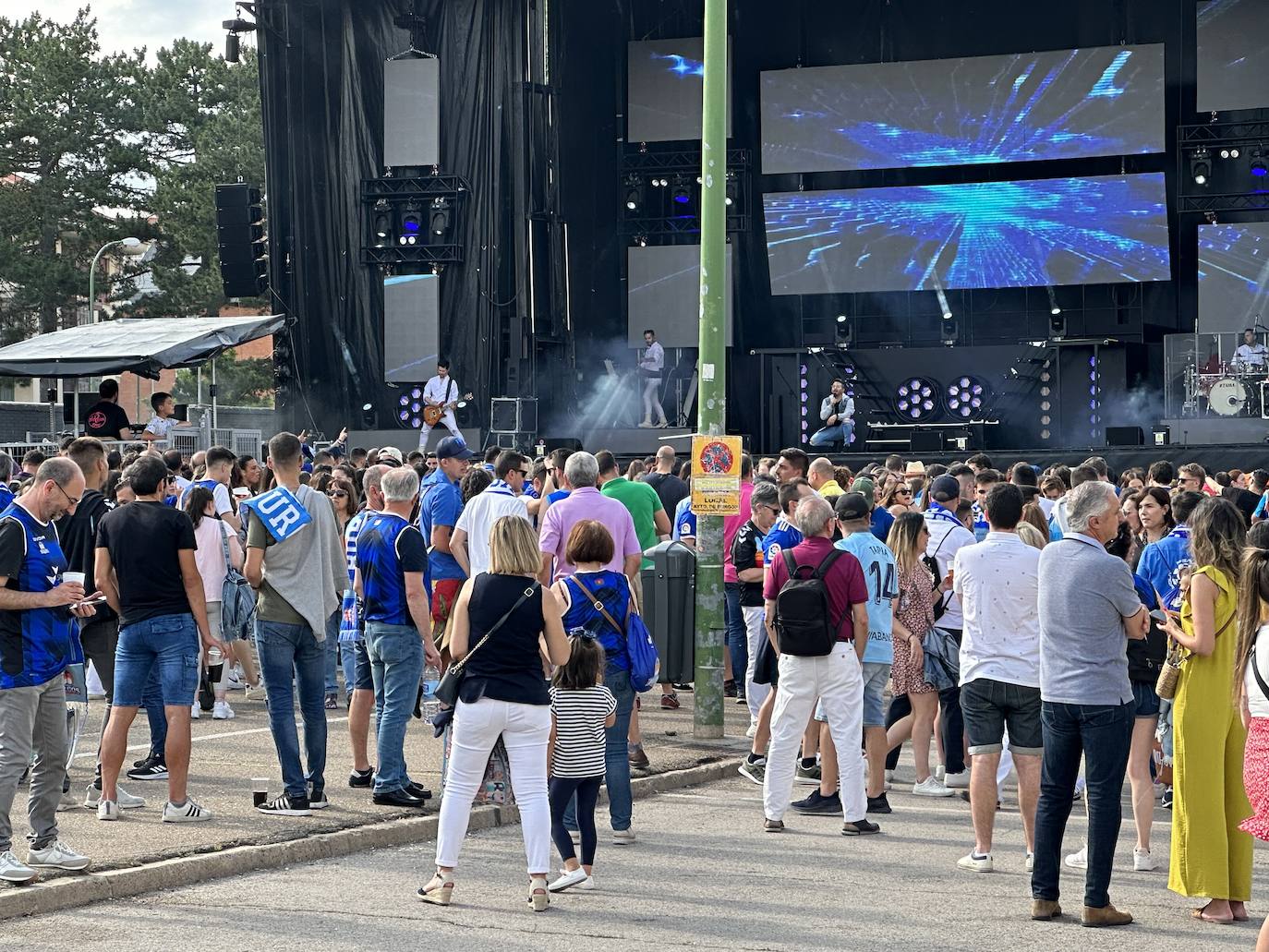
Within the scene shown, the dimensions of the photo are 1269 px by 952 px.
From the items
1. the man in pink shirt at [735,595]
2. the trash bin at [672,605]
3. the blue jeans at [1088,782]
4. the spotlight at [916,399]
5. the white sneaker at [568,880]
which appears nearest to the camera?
the blue jeans at [1088,782]

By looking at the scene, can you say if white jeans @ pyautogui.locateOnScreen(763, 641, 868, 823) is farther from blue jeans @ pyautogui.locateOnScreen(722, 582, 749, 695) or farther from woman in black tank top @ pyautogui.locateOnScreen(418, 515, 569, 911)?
blue jeans @ pyautogui.locateOnScreen(722, 582, 749, 695)

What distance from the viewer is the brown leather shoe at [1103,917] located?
7004 mm

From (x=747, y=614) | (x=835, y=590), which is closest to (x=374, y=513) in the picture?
(x=835, y=590)

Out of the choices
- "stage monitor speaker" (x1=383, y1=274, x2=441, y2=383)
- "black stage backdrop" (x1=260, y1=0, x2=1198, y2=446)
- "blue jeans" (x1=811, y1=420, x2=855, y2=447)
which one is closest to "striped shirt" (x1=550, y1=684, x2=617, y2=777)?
"black stage backdrop" (x1=260, y1=0, x2=1198, y2=446)

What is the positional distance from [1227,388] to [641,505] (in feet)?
50.7

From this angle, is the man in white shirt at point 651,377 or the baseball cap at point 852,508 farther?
the man in white shirt at point 651,377

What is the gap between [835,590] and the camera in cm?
895

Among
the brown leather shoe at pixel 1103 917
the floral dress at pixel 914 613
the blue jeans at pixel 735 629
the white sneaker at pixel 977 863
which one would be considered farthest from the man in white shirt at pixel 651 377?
the brown leather shoe at pixel 1103 917

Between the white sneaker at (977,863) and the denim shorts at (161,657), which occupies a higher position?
the denim shorts at (161,657)

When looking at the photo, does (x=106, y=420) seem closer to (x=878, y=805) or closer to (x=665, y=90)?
(x=665, y=90)

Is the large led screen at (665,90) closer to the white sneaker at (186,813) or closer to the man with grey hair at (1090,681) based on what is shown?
the white sneaker at (186,813)

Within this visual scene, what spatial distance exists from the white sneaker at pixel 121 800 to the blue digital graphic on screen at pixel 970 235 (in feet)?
68.2

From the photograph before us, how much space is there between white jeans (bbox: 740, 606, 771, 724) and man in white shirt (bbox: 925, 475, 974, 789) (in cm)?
123

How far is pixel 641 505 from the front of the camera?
12.6 metres
